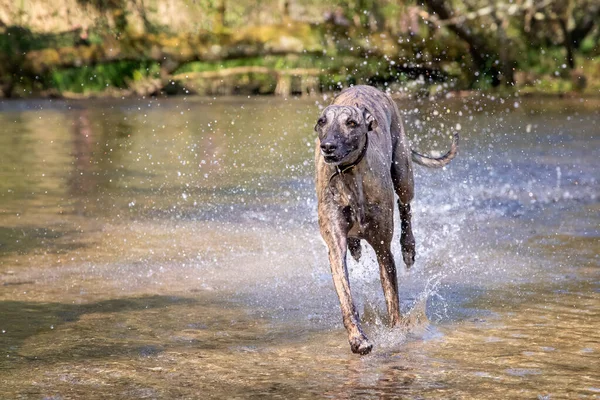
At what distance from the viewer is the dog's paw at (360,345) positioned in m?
5.97

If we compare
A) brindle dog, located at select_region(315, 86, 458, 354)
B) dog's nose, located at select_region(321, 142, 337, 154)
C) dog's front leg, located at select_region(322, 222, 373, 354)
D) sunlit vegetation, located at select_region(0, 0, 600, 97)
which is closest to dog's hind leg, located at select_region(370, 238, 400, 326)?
brindle dog, located at select_region(315, 86, 458, 354)

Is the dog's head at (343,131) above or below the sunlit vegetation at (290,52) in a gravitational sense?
above

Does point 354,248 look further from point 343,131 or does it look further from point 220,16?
point 220,16

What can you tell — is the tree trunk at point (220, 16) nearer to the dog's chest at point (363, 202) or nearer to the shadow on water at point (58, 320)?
the shadow on water at point (58, 320)

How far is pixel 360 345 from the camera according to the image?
5.96 meters

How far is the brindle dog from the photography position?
19.8ft

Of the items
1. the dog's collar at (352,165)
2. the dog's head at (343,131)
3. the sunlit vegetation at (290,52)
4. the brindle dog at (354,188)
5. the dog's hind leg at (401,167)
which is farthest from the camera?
the sunlit vegetation at (290,52)

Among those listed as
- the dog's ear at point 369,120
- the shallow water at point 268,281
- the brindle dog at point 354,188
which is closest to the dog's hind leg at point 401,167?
the brindle dog at point 354,188

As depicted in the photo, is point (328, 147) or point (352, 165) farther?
point (352, 165)

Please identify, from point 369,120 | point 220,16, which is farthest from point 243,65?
point 369,120

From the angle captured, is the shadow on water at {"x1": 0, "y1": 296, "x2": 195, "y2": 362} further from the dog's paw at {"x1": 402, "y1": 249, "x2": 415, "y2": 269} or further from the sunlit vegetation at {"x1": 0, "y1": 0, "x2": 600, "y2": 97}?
the sunlit vegetation at {"x1": 0, "y1": 0, "x2": 600, "y2": 97}

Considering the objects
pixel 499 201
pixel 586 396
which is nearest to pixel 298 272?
pixel 586 396

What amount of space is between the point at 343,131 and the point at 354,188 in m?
0.40

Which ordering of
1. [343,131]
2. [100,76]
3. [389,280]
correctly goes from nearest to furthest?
[343,131] < [389,280] < [100,76]
